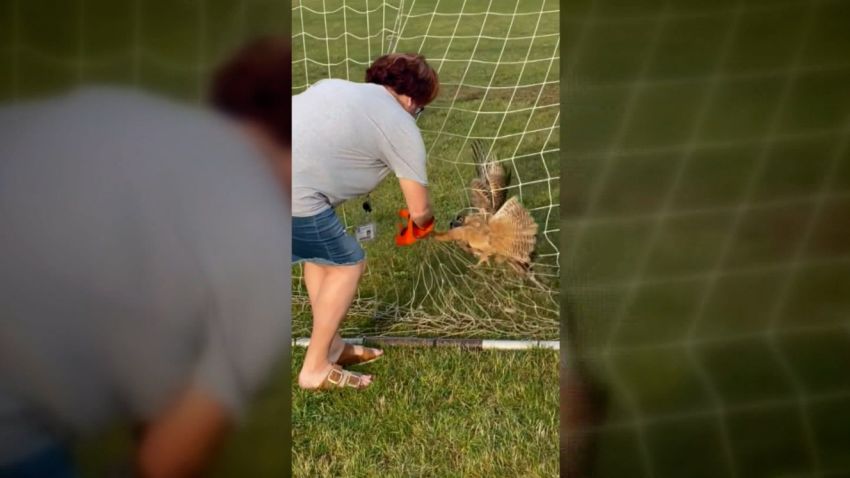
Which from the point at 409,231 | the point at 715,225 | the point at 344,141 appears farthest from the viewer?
the point at 409,231

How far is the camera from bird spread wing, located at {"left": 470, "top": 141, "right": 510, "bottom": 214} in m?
2.40

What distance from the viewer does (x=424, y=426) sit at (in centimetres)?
223

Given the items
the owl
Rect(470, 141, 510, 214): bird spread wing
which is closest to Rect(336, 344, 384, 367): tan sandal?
the owl

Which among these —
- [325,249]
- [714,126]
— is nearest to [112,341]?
[325,249]

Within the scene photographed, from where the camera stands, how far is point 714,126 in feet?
5.74

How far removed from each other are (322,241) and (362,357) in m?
0.33

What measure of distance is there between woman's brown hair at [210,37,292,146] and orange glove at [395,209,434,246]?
0.46 metres

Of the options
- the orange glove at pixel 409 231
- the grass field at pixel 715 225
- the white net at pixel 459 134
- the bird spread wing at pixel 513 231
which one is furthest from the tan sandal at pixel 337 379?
the grass field at pixel 715 225

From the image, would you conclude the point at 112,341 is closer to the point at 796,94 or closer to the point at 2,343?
A: the point at 2,343

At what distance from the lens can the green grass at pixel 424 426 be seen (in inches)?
85.2

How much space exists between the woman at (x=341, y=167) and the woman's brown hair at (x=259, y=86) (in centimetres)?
19

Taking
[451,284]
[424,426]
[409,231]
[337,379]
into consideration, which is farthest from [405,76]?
[424,426]

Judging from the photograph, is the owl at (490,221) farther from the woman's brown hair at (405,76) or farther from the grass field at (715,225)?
the grass field at (715,225)

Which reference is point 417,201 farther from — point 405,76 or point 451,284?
point 451,284
